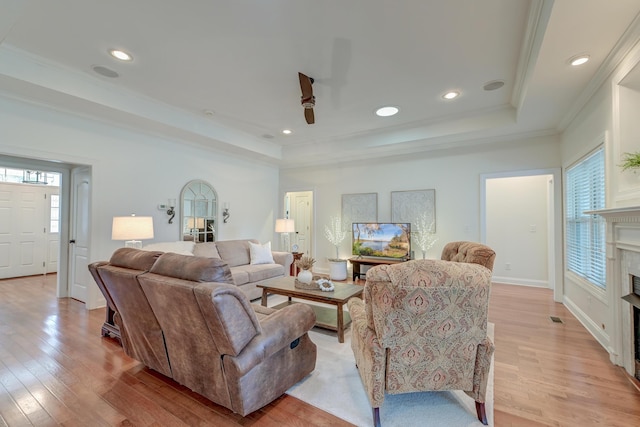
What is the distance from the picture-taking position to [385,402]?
6.57ft

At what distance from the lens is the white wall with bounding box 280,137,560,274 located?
4.69m

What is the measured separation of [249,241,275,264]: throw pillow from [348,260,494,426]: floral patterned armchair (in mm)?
3464

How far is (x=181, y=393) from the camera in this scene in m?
2.10

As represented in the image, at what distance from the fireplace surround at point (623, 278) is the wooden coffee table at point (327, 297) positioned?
2338mm

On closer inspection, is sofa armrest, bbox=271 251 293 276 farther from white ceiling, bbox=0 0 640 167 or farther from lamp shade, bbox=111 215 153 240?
white ceiling, bbox=0 0 640 167

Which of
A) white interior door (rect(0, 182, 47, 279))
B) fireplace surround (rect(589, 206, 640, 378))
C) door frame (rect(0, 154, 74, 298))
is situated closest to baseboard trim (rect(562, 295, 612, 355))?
fireplace surround (rect(589, 206, 640, 378))

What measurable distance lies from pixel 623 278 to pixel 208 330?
3.43 metres

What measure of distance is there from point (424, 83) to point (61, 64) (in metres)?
4.12

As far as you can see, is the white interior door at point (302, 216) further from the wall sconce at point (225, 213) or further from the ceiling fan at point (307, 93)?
the ceiling fan at point (307, 93)

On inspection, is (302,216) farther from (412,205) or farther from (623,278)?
(623,278)

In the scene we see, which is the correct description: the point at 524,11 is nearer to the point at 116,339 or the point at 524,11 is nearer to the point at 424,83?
the point at 424,83

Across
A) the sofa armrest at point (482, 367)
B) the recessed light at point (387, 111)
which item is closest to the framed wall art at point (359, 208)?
the recessed light at point (387, 111)

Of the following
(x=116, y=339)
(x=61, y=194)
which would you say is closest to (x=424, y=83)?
(x=116, y=339)

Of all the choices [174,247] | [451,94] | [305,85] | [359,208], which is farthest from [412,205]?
[174,247]
